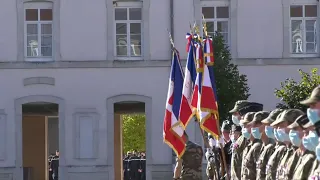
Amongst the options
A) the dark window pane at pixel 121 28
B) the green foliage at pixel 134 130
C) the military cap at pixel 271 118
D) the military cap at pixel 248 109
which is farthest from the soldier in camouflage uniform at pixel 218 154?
the green foliage at pixel 134 130

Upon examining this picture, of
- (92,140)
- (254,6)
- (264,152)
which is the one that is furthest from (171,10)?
(264,152)

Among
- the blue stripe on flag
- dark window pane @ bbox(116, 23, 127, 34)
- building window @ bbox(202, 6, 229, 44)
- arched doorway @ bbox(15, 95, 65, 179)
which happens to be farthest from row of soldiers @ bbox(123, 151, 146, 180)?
the blue stripe on flag

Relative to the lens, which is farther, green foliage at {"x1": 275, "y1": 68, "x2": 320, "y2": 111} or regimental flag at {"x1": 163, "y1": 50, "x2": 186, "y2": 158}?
green foliage at {"x1": 275, "y1": 68, "x2": 320, "y2": 111}

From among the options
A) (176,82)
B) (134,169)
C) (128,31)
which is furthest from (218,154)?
(134,169)

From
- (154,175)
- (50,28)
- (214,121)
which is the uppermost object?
(50,28)

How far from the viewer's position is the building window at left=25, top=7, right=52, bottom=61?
2784 centimetres

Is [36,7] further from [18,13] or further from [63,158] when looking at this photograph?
[63,158]

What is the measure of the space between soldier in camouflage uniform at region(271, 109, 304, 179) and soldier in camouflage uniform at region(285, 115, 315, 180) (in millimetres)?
178

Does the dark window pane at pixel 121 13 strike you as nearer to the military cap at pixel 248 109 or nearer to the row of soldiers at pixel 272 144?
the row of soldiers at pixel 272 144

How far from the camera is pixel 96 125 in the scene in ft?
90.6

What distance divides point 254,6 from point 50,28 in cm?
606

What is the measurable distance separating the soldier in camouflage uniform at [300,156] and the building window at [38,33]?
62.8 ft

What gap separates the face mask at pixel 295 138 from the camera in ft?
30.0

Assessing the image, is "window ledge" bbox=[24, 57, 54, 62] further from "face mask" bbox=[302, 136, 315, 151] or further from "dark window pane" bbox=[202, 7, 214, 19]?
"face mask" bbox=[302, 136, 315, 151]
